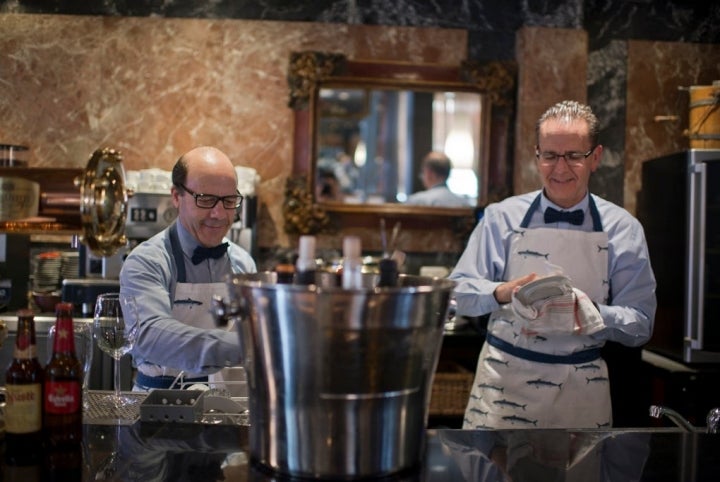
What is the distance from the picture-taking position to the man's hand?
2490mm

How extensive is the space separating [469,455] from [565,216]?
135 cm

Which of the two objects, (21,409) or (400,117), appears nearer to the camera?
(21,409)

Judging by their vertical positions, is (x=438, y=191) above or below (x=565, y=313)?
above

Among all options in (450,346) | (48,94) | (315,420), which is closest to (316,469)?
(315,420)

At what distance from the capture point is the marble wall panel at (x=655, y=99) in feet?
16.8

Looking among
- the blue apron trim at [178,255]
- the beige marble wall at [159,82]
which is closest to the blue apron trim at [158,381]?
the blue apron trim at [178,255]

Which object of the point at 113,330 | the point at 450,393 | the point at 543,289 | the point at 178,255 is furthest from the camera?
the point at 450,393

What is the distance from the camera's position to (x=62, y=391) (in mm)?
1697

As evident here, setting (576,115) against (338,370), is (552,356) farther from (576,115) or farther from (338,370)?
(338,370)

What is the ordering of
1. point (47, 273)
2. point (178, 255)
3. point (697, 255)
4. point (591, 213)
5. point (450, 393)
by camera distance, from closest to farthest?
point (178, 255) → point (591, 213) → point (697, 255) → point (450, 393) → point (47, 273)

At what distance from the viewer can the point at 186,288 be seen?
269 centimetres

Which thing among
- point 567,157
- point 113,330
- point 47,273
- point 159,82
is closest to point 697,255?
point 567,157

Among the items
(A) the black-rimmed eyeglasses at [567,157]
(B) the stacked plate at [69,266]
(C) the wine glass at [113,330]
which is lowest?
(C) the wine glass at [113,330]

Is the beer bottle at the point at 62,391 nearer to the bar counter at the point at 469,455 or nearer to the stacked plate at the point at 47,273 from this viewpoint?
the bar counter at the point at 469,455
